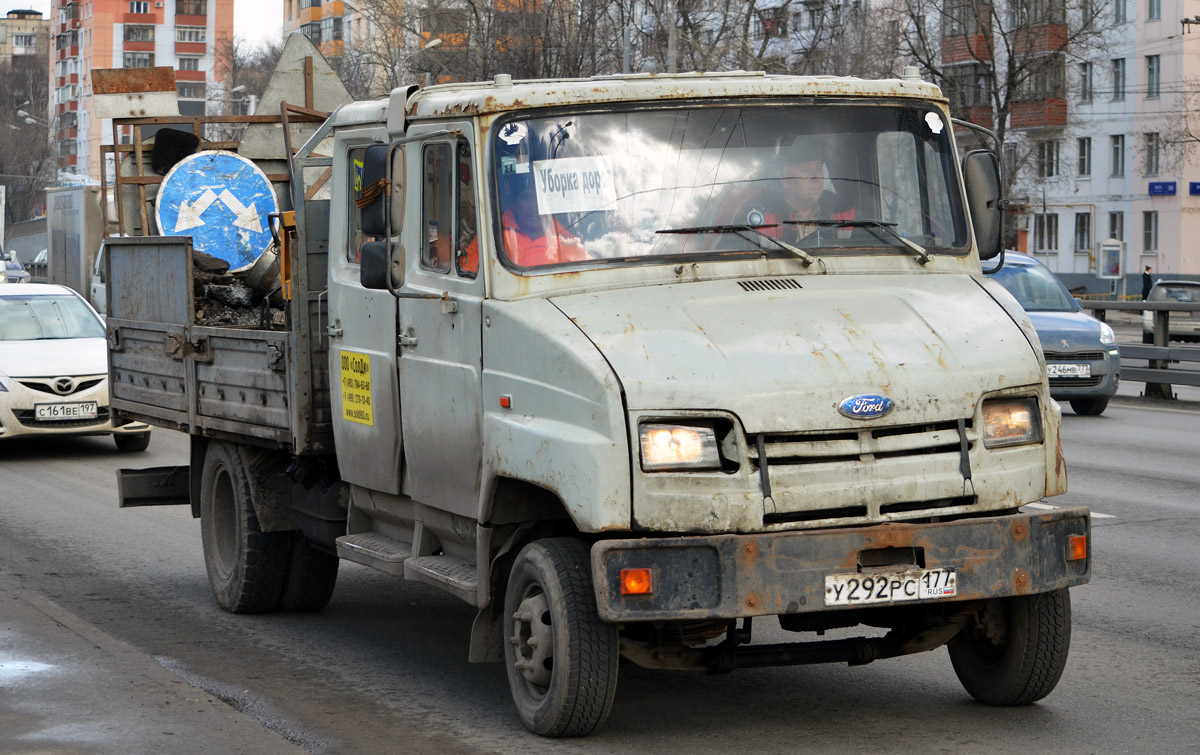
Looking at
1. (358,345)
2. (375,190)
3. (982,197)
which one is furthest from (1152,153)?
(375,190)

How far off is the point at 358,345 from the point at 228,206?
1962 mm

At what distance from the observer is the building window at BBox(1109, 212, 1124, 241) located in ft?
212

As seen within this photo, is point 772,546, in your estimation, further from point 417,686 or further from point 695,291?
point 417,686

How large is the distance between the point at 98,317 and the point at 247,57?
360 feet

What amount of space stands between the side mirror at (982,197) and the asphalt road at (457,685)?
166cm

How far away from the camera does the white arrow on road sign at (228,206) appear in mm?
8719

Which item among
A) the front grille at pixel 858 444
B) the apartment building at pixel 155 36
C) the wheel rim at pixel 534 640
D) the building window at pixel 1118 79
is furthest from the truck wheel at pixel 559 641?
the apartment building at pixel 155 36

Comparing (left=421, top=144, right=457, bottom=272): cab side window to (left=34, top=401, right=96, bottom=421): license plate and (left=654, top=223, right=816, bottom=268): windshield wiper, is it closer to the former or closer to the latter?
(left=654, top=223, right=816, bottom=268): windshield wiper

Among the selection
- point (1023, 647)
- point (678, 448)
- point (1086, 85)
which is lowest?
point (1023, 647)

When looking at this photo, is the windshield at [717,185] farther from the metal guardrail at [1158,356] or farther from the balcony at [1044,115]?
the balcony at [1044,115]

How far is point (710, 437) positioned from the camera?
17.7 ft

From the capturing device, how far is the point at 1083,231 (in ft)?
219

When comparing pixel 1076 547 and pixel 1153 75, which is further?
pixel 1153 75

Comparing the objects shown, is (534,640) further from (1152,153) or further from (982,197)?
(1152,153)
